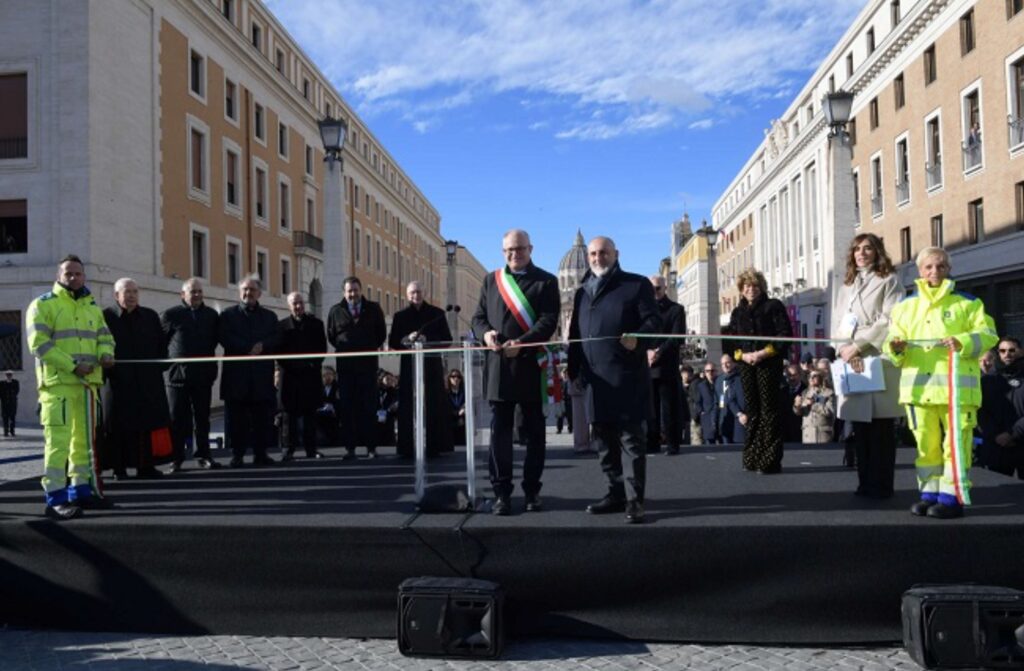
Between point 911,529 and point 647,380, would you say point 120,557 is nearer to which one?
point 647,380

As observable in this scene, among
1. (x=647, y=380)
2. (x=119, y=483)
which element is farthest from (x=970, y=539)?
(x=119, y=483)

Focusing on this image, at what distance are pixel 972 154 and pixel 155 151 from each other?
26.6 metres

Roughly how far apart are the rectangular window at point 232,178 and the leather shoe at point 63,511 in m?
29.8

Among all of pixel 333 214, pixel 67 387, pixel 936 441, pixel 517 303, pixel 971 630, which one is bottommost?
pixel 971 630

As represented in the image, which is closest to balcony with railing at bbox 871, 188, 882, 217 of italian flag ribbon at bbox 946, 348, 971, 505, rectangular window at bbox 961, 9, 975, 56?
rectangular window at bbox 961, 9, 975, 56

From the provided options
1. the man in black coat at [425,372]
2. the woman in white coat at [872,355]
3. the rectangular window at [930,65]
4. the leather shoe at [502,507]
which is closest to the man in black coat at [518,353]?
the leather shoe at [502,507]

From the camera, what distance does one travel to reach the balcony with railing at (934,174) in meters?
29.3

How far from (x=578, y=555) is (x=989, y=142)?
2614cm

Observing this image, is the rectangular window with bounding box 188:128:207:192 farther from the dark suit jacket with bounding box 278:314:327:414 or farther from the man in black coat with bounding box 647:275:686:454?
the man in black coat with bounding box 647:275:686:454

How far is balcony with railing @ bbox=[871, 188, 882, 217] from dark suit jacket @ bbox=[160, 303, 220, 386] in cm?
3288

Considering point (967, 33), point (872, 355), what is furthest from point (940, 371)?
point (967, 33)

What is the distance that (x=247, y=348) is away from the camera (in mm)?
8117

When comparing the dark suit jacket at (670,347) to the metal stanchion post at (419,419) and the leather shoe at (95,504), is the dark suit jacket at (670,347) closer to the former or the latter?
the metal stanchion post at (419,419)

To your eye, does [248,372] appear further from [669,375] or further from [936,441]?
[936,441]
